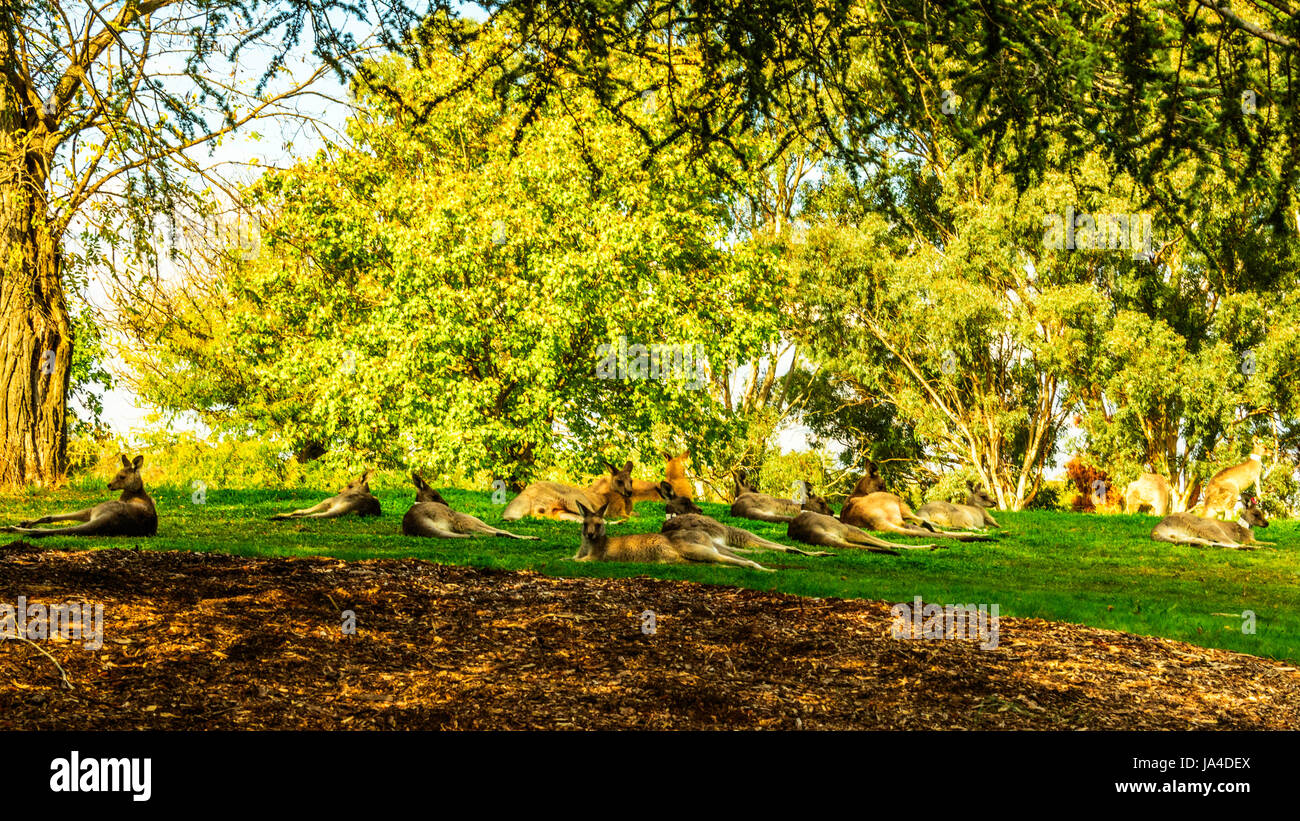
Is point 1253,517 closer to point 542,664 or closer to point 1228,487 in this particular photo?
point 1228,487

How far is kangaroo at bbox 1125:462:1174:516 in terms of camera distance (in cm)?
2567

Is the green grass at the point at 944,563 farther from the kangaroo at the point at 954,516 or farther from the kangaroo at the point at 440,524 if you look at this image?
the kangaroo at the point at 954,516

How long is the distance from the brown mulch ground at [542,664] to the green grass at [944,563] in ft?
2.52

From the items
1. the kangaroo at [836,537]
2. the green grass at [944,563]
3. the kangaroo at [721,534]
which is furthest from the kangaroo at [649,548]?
the kangaroo at [836,537]

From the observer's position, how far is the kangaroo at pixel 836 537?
1255 cm

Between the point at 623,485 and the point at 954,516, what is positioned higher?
the point at 623,485

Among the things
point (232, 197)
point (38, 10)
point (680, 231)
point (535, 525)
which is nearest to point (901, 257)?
point (680, 231)

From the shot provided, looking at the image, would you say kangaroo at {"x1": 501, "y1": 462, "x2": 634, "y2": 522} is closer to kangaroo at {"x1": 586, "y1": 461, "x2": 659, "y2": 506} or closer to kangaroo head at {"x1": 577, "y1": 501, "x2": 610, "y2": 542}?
kangaroo at {"x1": 586, "y1": 461, "x2": 659, "y2": 506}

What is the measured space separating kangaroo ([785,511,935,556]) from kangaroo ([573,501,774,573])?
2.19 metres

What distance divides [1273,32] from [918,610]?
4.87 meters

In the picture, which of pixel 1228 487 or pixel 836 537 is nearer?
pixel 836 537

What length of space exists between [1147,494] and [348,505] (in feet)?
63.7

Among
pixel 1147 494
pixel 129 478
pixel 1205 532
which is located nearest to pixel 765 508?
pixel 1205 532

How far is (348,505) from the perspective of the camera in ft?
→ 46.4
